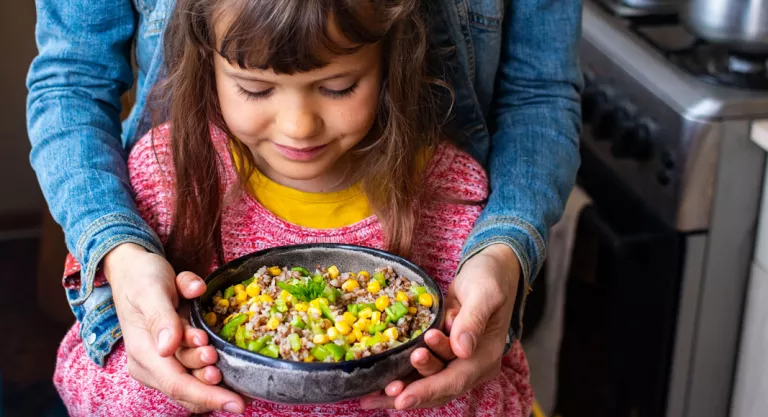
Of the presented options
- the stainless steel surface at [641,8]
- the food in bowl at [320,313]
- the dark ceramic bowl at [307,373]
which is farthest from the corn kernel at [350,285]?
the stainless steel surface at [641,8]

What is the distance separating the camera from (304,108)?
3.52ft

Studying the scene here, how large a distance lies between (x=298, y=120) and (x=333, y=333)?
25 cm

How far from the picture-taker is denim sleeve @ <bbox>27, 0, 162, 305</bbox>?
3.79 feet

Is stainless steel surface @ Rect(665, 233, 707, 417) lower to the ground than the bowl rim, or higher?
lower

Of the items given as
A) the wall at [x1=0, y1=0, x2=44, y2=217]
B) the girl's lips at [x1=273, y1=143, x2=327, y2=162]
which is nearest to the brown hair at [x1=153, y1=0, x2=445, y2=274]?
the girl's lips at [x1=273, y1=143, x2=327, y2=162]

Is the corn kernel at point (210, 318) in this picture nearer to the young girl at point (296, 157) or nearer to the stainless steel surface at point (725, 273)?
the young girl at point (296, 157)

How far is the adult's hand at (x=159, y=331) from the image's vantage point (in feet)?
3.22

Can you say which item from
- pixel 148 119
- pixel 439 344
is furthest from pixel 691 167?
pixel 148 119

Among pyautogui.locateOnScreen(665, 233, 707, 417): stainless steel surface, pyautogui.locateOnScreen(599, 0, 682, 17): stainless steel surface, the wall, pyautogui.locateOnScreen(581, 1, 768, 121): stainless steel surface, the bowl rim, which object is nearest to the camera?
the bowl rim

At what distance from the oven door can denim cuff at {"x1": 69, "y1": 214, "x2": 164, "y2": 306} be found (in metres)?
0.95

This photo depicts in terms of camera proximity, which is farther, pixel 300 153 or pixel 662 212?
pixel 662 212

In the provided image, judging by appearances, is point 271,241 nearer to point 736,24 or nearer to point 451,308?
point 451,308

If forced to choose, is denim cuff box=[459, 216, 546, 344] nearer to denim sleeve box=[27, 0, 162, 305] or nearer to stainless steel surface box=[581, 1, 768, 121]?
denim sleeve box=[27, 0, 162, 305]

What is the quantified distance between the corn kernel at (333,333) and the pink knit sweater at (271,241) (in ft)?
0.65
